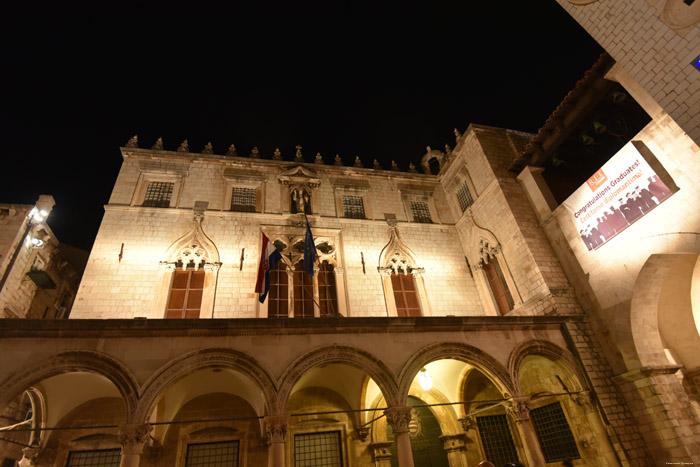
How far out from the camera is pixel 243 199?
47.6 feet

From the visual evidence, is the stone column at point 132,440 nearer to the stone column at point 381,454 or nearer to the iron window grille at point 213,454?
the iron window grille at point 213,454

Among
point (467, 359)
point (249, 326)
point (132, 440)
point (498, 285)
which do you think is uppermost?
point (498, 285)

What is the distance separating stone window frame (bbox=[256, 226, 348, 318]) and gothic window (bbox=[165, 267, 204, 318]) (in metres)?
2.24

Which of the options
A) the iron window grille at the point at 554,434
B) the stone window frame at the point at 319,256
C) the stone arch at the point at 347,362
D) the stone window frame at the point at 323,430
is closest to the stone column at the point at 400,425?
the stone arch at the point at 347,362

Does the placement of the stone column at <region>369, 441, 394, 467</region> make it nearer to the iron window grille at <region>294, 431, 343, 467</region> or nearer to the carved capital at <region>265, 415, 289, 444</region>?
the iron window grille at <region>294, 431, 343, 467</region>

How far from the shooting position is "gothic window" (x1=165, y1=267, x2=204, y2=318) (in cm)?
1147

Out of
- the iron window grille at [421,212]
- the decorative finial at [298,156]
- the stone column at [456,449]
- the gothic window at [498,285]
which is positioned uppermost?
the decorative finial at [298,156]

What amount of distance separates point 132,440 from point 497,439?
10.2 metres

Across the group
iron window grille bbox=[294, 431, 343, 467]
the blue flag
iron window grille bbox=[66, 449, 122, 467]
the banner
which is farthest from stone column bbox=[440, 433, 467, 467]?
iron window grille bbox=[66, 449, 122, 467]

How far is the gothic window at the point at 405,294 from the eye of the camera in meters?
13.0

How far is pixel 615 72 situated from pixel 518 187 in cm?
462

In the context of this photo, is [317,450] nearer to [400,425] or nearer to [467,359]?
[400,425]

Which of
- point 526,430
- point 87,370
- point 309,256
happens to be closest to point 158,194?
point 309,256

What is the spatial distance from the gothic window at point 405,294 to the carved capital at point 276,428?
20.0 ft
